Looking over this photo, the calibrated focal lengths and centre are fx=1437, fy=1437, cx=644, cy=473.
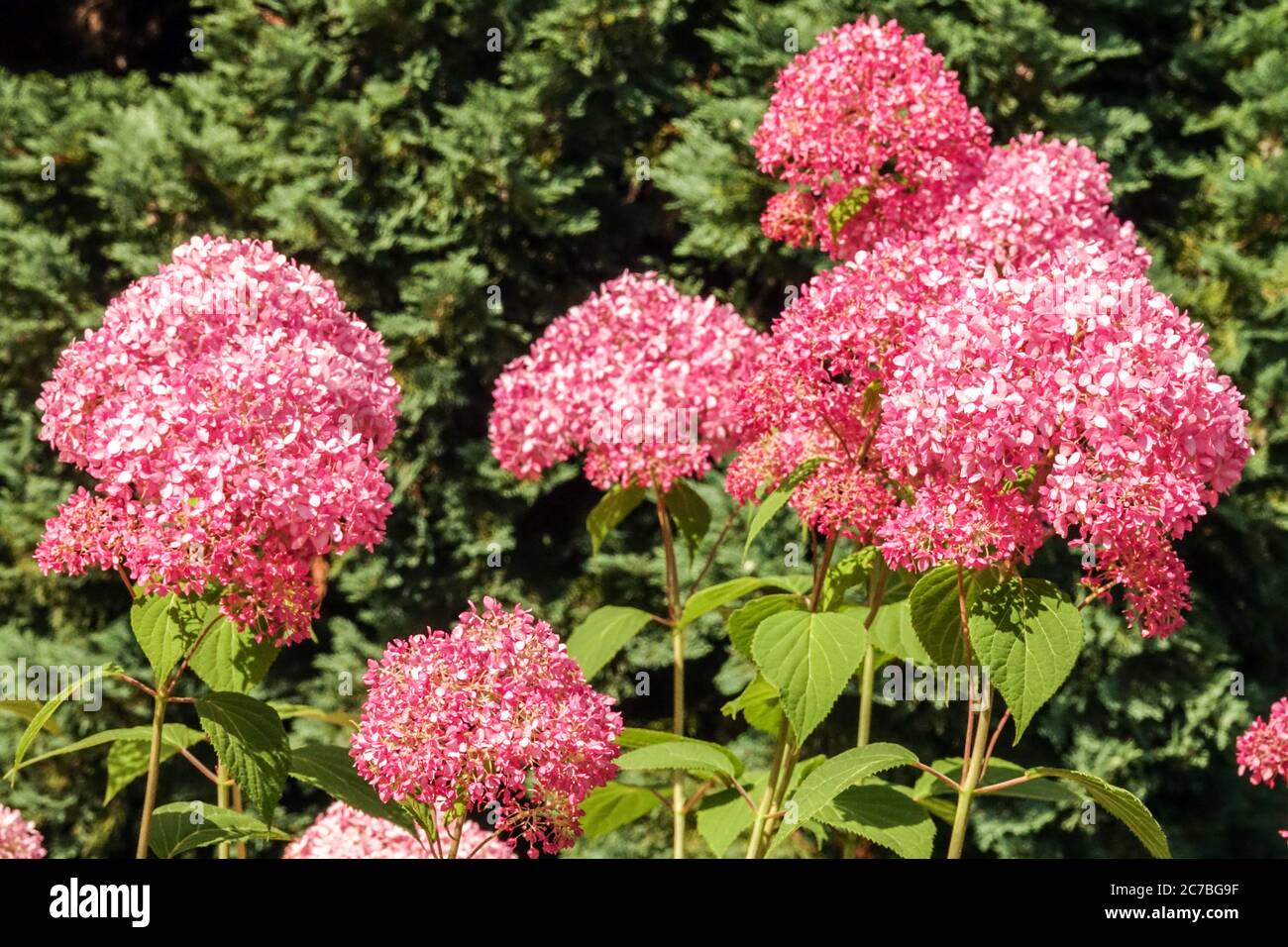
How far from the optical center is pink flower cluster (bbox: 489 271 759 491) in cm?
246

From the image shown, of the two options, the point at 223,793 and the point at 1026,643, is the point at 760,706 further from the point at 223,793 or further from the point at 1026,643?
the point at 223,793

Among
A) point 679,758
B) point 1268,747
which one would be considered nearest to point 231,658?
point 679,758

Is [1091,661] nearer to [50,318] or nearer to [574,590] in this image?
[574,590]

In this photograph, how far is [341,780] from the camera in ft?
6.28

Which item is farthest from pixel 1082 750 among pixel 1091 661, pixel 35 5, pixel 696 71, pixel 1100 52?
pixel 35 5

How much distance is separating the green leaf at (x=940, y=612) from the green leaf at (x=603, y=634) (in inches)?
30.6

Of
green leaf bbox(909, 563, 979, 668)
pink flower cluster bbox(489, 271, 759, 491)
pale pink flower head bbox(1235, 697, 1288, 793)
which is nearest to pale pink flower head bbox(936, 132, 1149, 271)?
pink flower cluster bbox(489, 271, 759, 491)

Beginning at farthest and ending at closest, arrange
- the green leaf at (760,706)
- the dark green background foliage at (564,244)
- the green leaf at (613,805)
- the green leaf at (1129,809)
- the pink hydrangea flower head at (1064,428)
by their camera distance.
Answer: the dark green background foliage at (564,244), the green leaf at (613,805), the green leaf at (760,706), the green leaf at (1129,809), the pink hydrangea flower head at (1064,428)

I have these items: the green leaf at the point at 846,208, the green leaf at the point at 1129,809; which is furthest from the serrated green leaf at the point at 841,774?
the green leaf at the point at 846,208

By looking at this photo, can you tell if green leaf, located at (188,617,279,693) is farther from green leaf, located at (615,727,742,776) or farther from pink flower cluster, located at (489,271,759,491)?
pink flower cluster, located at (489,271,759,491)

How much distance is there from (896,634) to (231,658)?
3.32 feet

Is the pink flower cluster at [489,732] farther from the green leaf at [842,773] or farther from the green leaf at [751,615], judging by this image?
the green leaf at [751,615]

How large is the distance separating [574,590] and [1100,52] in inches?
114

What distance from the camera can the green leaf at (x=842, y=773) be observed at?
170 cm
